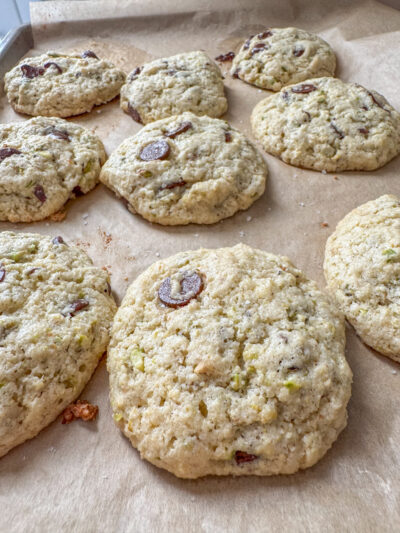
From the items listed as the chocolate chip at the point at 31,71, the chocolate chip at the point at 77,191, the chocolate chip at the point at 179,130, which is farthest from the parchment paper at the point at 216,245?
the chocolate chip at the point at 179,130

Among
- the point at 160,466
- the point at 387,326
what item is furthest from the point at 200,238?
the point at 160,466

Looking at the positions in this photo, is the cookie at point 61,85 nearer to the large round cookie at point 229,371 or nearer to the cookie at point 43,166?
the cookie at point 43,166

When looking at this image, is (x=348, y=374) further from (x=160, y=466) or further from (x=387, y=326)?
(x=160, y=466)

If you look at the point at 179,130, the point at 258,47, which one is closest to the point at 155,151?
the point at 179,130

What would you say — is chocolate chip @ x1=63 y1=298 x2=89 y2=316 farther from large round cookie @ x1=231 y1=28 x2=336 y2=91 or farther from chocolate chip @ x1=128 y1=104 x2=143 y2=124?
large round cookie @ x1=231 y1=28 x2=336 y2=91

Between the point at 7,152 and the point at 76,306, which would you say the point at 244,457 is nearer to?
the point at 76,306
